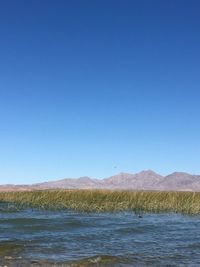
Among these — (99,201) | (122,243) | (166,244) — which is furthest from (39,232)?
(99,201)

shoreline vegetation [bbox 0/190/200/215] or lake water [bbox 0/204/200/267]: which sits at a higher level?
shoreline vegetation [bbox 0/190/200/215]

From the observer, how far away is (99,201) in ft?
144

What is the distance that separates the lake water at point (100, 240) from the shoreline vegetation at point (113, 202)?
14.2ft

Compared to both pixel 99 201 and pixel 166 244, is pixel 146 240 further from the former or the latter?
pixel 99 201

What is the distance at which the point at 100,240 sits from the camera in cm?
2398

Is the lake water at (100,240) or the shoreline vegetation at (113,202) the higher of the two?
the shoreline vegetation at (113,202)

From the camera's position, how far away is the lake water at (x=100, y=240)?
18.7m

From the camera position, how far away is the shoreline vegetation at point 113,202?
40625 millimetres

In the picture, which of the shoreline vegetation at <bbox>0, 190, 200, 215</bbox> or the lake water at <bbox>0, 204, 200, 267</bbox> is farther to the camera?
the shoreline vegetation at <bbox>0, 190, 200, 215</bbox>

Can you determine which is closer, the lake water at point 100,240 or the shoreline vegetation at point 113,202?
the lake water at point 100,240

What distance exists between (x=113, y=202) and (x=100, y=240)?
1819cm

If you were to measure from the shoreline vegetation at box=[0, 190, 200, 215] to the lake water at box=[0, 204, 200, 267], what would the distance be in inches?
170

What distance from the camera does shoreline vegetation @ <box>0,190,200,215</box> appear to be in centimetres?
4062

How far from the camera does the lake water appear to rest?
61.2 feet
